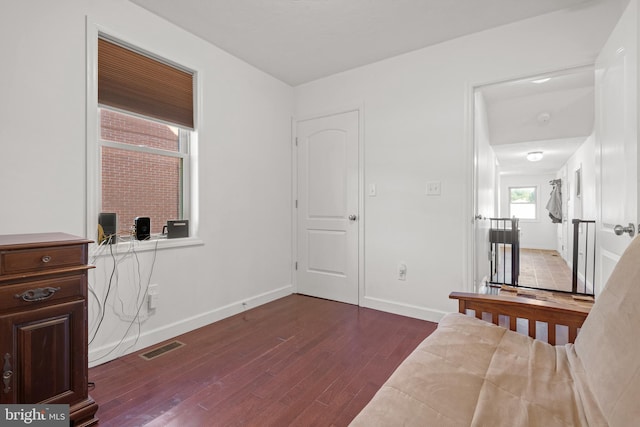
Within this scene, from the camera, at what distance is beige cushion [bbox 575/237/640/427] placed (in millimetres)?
747

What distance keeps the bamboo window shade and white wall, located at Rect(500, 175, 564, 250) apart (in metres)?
9.86

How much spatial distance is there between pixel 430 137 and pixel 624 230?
1587 millimetres

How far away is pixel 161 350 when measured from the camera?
226 centimetres

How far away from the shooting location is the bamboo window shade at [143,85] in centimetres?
214

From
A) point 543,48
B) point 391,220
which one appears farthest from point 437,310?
point 543,48

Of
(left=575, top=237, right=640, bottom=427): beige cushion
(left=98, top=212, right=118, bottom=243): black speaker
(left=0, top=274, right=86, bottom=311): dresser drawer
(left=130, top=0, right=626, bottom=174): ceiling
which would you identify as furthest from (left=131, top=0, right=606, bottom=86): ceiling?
(left=575, top=237, right=640, bottom=427): beige cushion

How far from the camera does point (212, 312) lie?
2785 millimetres

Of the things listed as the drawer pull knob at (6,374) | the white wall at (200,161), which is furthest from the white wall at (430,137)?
the drawer pull knob at (6,374)

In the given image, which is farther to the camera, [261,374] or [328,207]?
[328,207]

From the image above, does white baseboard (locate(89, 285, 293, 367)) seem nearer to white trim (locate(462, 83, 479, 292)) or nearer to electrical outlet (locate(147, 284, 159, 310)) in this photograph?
electrical outlet (locate(147, 284, 159, 310))

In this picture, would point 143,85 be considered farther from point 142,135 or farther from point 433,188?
point 433,188

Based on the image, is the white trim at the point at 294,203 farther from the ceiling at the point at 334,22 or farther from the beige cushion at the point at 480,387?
the beige cushion at the point at 480,387

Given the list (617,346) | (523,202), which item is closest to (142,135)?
(617,346)

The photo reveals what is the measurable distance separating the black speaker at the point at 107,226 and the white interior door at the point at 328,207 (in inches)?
78.3
